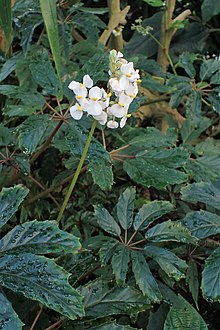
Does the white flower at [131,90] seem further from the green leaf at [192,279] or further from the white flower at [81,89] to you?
the green leaf at [192,279]

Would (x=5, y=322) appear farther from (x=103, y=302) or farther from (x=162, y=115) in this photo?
(x=162, y=115)

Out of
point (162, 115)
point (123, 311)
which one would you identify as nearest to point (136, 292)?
point (123, 311)

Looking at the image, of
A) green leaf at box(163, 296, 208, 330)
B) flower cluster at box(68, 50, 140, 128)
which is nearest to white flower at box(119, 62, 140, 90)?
flower cluster at box(68, 50, 140, 128)

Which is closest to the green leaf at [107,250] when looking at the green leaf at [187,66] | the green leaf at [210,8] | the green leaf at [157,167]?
the green leaf at [157,167]

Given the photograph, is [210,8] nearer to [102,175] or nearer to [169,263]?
[102,175]

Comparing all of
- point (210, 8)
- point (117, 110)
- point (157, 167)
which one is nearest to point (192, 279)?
point (157, 167)

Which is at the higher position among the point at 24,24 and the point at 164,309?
the point at 24,24
